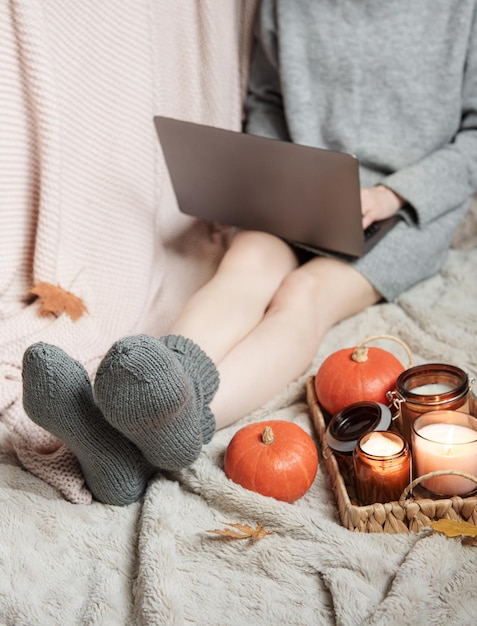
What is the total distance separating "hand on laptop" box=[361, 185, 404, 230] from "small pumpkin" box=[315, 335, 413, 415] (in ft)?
1.17

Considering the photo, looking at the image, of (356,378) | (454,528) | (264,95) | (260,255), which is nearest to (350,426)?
(356,378)

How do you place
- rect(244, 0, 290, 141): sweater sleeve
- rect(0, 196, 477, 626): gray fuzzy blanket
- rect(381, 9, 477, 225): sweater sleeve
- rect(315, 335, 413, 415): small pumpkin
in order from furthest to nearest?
1. rect(244, 0, 290, 141): sweater sleeve
2. rect(381, 9, 477, 225): sweater sleeve
3. rect(315, 335, 413, 415): small pumpkin
4. rect(0, 196, 477, 626): gray fuzzy blanket

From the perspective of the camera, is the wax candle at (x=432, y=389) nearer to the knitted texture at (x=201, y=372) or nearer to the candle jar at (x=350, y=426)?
the candle jar at (x=350, y=426)

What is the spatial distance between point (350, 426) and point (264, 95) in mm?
872

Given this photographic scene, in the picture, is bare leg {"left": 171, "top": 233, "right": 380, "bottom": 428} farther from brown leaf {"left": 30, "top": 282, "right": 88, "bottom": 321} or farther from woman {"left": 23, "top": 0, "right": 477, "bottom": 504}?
brown leaf {"left": 30, "top": 282, "right": 88, "bottom": 321}

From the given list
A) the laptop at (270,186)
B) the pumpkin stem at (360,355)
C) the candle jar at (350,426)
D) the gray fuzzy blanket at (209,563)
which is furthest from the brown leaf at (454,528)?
the laptop at (270,186)

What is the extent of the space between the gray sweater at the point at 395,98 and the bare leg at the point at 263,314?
0.08 meters

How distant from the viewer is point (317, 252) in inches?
55.7

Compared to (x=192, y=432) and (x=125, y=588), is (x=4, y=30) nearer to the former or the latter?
(x=192, y=432)

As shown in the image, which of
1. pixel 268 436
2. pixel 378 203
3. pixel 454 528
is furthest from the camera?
pixel 378 203

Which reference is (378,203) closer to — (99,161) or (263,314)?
(263,314)

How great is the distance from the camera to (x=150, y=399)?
2.92 feet

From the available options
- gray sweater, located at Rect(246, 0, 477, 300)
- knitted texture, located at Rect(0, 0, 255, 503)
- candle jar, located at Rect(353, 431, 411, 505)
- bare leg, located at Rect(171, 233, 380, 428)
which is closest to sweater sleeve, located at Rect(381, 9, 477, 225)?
gray sweater, located at Rect(246, 0, 477, 300)

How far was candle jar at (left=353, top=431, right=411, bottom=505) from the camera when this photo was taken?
92cm
